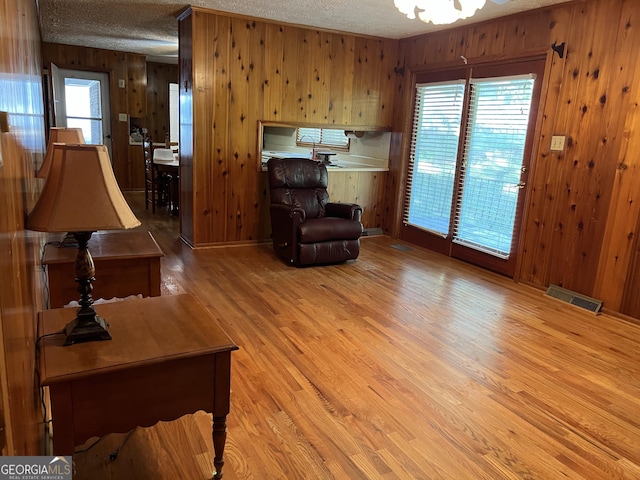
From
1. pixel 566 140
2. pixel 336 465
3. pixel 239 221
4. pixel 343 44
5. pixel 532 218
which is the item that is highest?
pixel 343 44

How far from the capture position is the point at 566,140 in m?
3.99

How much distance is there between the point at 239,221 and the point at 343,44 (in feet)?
7.85

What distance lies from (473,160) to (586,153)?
1.20m

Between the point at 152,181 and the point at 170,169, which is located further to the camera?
the point at 152,181

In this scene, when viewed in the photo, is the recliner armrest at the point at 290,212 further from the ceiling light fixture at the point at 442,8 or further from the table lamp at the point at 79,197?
the table lamp at the point at 79,197

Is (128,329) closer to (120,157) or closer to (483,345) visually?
(483,345)

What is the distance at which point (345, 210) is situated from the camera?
16.3 feet

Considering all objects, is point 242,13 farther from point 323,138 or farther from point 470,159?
point 323,138

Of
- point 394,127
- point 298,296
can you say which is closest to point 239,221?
point 298,296

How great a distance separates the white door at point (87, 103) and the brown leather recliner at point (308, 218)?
4.52 metres

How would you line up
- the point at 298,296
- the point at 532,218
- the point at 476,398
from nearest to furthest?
the point at 476,398 < the point at 298,296 < the point at 532,218

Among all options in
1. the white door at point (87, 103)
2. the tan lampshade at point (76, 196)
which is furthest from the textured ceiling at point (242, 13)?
the tan lampshade at point (76, 196)

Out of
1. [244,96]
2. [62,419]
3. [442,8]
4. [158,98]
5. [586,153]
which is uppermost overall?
[442,8]

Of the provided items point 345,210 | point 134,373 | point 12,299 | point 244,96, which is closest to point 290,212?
point 345,210
